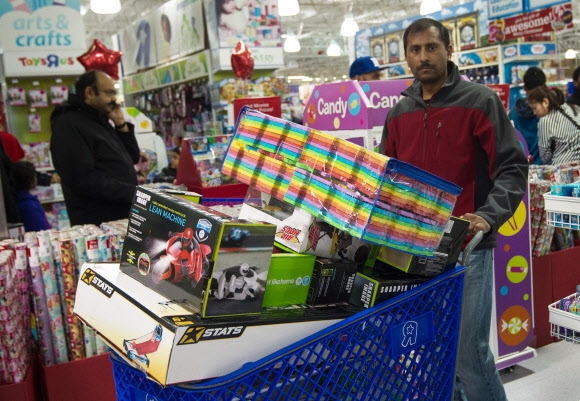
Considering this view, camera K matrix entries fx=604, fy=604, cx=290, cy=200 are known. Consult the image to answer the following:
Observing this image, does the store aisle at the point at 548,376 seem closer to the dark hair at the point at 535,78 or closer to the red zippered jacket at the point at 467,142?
the red zippered jacket at the point at 467,142

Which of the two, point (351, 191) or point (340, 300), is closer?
point (351, 191)

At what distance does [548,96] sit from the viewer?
491 centimetres

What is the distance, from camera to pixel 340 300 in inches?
55.6

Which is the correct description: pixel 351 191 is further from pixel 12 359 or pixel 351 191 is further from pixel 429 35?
pixel 12 359

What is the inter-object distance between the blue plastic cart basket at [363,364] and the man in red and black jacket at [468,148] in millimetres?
505

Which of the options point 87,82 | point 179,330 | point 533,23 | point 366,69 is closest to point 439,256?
point 179,330

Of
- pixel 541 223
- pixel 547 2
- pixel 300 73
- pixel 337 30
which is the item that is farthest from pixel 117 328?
pixel 300 73

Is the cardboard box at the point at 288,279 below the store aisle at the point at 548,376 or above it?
above

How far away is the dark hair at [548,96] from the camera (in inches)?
192

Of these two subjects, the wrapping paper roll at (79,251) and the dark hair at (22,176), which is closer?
the wrapping paper roll at (79,251)

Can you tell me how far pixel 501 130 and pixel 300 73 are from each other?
3137cm

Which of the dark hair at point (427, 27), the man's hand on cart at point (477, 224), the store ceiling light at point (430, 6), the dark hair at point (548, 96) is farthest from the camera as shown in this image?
the store ceiling light at point (430, 6)

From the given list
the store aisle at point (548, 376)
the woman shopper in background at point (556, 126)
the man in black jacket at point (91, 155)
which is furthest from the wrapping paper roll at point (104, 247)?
the woman shopper in background at point (556, 126)

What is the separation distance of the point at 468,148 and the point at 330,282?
87 cm
